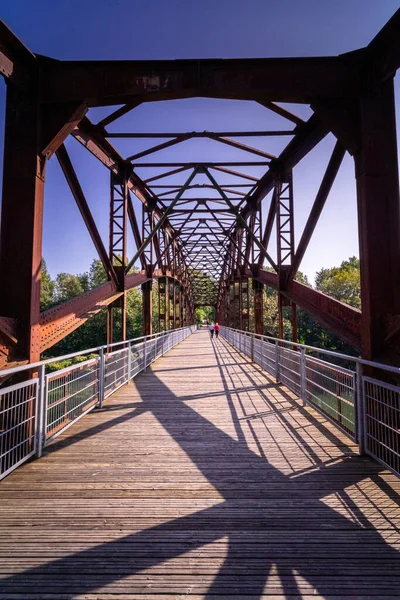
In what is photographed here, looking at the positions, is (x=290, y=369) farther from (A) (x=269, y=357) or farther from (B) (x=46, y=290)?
(B) (x=46, y=290)

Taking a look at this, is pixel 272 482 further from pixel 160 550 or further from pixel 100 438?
pixel 100 438

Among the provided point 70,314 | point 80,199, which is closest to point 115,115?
point 80,199

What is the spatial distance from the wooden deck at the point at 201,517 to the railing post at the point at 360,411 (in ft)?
0.64

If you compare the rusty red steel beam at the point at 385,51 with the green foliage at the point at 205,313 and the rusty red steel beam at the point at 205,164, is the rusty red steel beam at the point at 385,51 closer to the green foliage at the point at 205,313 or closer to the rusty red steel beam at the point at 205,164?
the rusty red steel beam at the point at 205,164

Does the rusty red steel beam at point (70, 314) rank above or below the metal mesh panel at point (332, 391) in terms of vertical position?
above

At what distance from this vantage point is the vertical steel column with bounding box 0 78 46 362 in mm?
4684

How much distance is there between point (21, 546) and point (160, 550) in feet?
3.81

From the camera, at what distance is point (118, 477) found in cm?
372

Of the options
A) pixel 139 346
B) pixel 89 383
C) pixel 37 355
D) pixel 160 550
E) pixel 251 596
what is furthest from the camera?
pixel 139 346

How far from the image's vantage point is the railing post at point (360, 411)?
4211mm

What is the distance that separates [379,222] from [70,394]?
5.65 meters

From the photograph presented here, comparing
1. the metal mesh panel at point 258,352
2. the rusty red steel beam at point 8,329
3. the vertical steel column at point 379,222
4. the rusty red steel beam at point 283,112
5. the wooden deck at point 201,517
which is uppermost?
the rusty red steel beam at point 283,112

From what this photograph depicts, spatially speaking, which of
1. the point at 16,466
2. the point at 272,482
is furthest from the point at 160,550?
the point at 16,466


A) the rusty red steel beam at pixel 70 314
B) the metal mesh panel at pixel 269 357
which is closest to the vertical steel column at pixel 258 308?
the metal mesh panel at pixel 269 357
